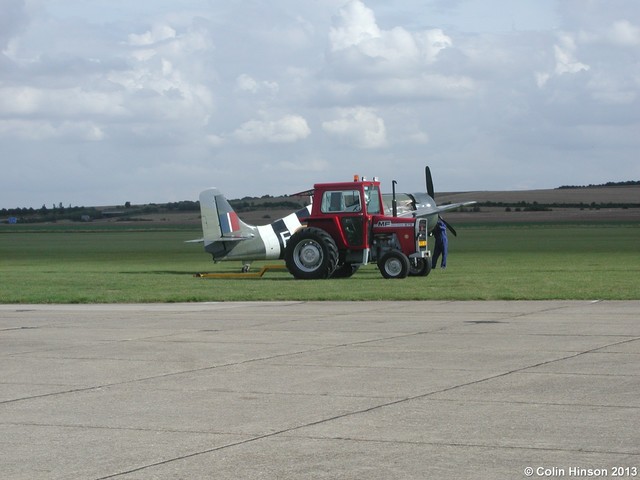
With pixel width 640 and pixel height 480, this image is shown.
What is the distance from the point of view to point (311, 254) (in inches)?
1086

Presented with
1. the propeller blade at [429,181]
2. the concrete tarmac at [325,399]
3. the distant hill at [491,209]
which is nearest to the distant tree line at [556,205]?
the distant hill at [491,209]

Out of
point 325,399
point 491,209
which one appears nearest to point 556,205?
point 491,209

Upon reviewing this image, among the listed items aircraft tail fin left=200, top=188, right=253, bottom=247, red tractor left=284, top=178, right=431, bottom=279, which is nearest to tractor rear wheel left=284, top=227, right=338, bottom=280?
red tractor left=284, top=178, right=431, bottom=279

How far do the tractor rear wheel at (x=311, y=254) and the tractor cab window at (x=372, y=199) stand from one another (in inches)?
55.0

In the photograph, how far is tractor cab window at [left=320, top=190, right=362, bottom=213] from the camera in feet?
91.1

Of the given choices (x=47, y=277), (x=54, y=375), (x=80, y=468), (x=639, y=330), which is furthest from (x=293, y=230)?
(x=80, y=468)

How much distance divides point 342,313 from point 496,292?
15.7 feet

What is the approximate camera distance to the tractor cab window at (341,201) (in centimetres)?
2777

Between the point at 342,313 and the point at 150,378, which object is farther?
the point at 342,313

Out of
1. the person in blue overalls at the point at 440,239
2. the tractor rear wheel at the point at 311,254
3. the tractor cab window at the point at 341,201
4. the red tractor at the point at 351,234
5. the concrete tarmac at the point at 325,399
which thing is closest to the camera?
the concrete tarmac at the point at 325,399

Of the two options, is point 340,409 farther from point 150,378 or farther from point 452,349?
point 452,349

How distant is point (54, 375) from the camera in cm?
1090

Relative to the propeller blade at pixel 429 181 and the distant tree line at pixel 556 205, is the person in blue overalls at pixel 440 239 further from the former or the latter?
the distant tree line at pixel 556 205

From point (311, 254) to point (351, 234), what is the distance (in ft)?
3.88
